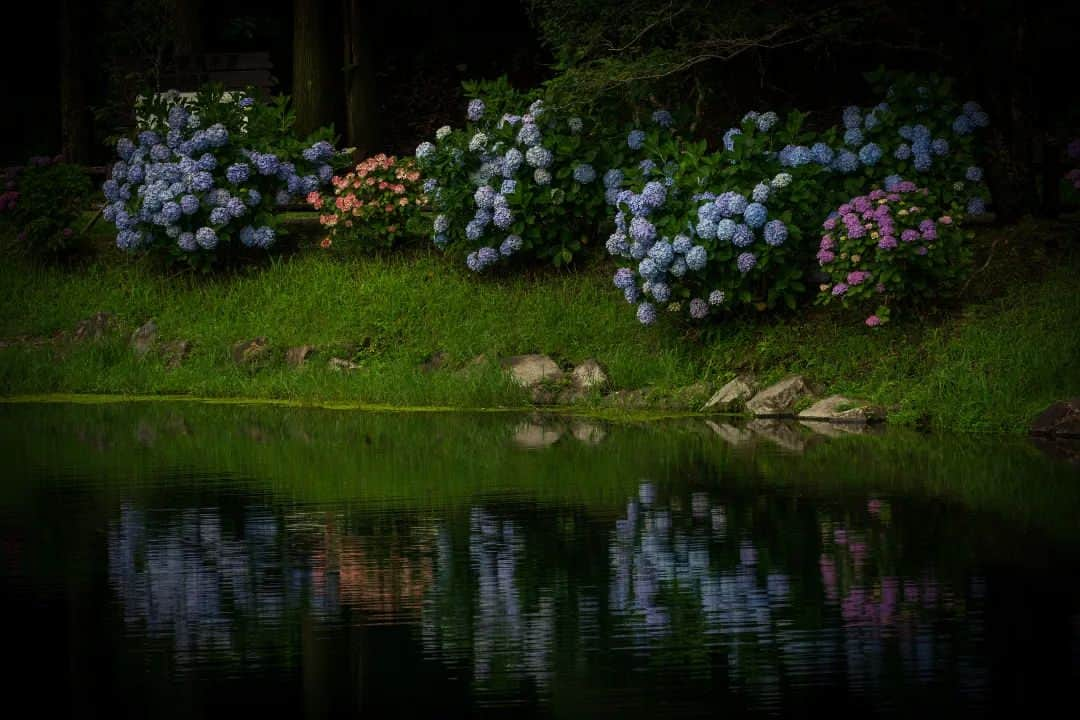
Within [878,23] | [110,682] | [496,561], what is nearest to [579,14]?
[878,23]

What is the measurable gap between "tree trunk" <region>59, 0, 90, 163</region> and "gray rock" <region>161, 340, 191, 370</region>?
10.1m

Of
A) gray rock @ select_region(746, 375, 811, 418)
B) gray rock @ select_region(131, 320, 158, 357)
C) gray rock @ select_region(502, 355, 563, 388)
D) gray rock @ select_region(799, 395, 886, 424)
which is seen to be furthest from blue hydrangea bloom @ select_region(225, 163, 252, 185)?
gray rock @ select_region(799, 395, 886, 424)

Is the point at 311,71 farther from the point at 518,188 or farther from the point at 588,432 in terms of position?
the point at 588,432

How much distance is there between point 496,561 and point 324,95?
51.5 feet

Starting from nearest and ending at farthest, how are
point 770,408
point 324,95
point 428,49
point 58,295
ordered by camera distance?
point 770,408 → point 58,295 → point 324,95 → point 428,49

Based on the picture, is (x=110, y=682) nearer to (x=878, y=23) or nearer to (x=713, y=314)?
(x=713, y=314)

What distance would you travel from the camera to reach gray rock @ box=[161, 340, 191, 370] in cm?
1930

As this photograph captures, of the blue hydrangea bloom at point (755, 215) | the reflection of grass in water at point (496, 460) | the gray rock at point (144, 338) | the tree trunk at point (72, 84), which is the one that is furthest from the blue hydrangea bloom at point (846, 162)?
the tree trunk at point (72, 84)

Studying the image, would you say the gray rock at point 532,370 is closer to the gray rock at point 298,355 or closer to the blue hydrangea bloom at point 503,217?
the blue hydrangea bloom at point 503,217

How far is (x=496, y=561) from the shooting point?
9367mm

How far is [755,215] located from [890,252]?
122cm

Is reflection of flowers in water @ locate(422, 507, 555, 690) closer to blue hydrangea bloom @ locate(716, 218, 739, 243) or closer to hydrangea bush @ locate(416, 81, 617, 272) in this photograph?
blue hydrangea bloom @ locate(716, 218, 739, 243)

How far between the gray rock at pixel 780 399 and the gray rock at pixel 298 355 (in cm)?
478

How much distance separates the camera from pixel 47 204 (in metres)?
22.1
